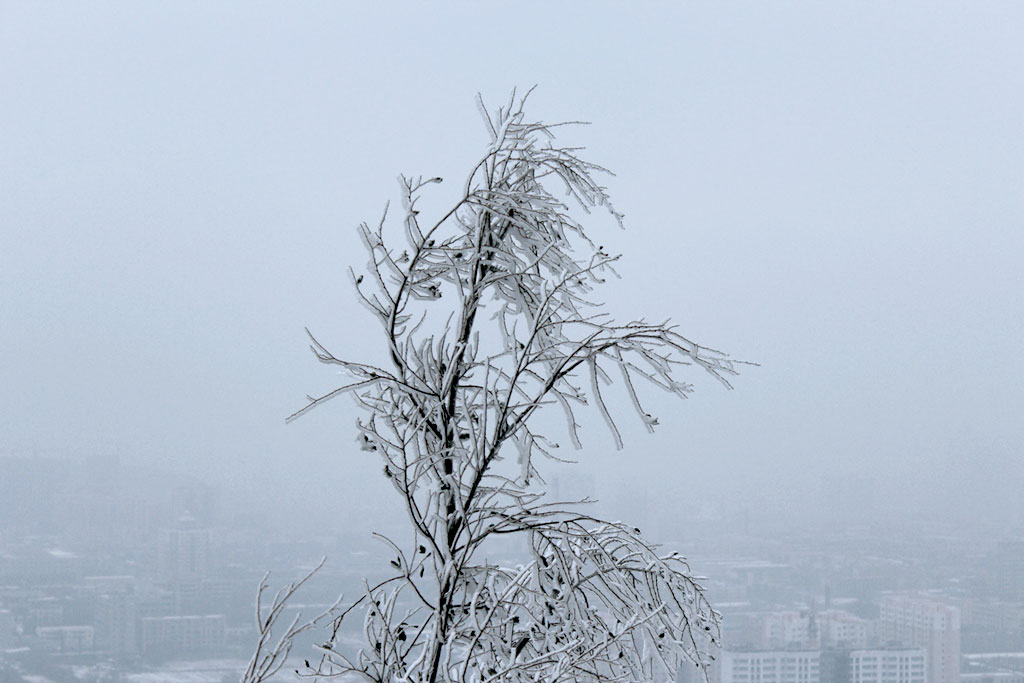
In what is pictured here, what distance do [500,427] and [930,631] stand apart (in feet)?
64.4

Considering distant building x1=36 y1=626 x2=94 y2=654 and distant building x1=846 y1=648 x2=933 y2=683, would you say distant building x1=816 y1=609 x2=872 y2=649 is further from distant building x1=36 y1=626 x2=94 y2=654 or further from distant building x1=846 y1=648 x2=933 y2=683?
distant building x1=36 y1=626 x2=94 y2=654

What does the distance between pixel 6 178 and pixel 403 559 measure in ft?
260

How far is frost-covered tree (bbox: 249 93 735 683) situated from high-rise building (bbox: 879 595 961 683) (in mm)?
16341

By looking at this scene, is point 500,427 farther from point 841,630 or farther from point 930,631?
point 841,630

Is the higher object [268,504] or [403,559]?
[403,559]

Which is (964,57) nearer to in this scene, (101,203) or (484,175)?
A: (101,203)

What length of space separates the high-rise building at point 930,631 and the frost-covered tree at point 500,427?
643 inches

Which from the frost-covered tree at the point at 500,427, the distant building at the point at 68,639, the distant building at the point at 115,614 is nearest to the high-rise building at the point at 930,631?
the distant building at the point at 115,614

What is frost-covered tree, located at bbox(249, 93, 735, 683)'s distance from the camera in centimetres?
207

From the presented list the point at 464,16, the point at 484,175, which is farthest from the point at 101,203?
the point at 484,175

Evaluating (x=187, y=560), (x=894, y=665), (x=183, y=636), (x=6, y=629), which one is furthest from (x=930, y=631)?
(x=6, y=629)

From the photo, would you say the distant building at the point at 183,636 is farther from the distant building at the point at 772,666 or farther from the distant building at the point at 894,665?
the distant building at the point at 894,665

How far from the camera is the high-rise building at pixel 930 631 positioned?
57.4 feet

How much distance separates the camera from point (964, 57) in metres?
79.2
